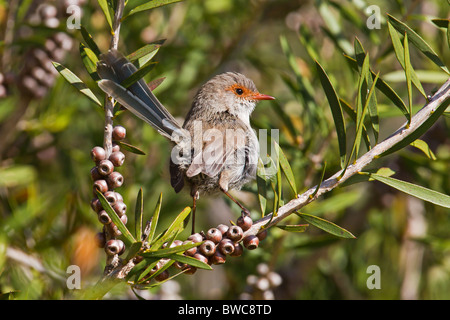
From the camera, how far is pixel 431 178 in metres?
3.31

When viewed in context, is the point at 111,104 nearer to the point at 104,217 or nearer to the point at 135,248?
the point at 104,217

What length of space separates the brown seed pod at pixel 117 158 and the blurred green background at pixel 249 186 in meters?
0.73

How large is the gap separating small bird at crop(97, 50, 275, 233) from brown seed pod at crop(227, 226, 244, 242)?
1.87 feet

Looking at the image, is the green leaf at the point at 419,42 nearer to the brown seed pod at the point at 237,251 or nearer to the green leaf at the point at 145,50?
the green leaf at the point at 145,50

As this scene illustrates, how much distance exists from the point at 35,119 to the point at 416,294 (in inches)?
103

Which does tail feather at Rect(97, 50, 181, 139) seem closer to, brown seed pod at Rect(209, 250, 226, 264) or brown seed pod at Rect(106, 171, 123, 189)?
brown seed pod at Rect(106, 171, 123, 189)

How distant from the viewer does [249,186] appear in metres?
2.77

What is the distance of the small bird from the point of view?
70.9 inches

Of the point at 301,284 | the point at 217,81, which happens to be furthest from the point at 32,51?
the point at 301,284

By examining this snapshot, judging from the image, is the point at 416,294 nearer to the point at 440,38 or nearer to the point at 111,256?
the point at 440,38

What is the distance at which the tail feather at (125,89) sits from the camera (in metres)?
1.71

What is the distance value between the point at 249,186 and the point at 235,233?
3.47 ft

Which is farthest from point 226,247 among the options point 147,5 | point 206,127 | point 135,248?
point 206,127

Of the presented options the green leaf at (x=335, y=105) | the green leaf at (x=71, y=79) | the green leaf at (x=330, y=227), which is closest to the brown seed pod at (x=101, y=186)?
the green leaf at (x=71, y=79)
